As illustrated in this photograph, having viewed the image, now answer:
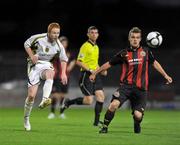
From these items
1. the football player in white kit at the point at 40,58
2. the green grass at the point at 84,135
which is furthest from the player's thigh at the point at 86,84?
the football player in white kit at the point at 40,58

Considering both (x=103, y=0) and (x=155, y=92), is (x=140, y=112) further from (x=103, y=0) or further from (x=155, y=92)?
(x=103, y=0)

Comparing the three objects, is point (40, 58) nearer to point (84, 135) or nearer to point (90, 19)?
point (84, 135)

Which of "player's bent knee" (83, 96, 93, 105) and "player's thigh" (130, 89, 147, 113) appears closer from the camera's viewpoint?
"player's thigh" (130, 89, 147, 113)

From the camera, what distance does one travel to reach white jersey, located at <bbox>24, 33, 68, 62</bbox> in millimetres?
14844

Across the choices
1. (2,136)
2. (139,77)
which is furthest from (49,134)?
(139,77)

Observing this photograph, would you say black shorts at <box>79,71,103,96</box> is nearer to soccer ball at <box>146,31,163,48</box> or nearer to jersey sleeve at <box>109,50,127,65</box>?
soccer ball at <box>146,31,163,48</box>

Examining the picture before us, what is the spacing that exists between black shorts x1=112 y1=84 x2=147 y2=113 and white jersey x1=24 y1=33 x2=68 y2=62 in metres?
1.69

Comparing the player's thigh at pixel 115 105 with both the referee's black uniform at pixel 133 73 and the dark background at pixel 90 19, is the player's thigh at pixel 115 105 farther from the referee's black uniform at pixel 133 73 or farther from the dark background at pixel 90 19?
the dark background at pixel 90 19

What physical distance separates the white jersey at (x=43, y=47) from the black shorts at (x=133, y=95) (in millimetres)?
1689

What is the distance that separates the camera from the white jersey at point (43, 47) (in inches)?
584

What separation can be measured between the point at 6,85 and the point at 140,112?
15494 millimetres

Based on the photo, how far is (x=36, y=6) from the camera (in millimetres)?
39656

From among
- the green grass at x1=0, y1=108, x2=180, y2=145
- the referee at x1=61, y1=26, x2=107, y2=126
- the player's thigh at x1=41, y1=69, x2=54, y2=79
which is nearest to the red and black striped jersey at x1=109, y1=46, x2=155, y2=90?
the green grass at x1=0, y1=108, x2=180, y2=145

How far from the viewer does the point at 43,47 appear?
48.7 ft
